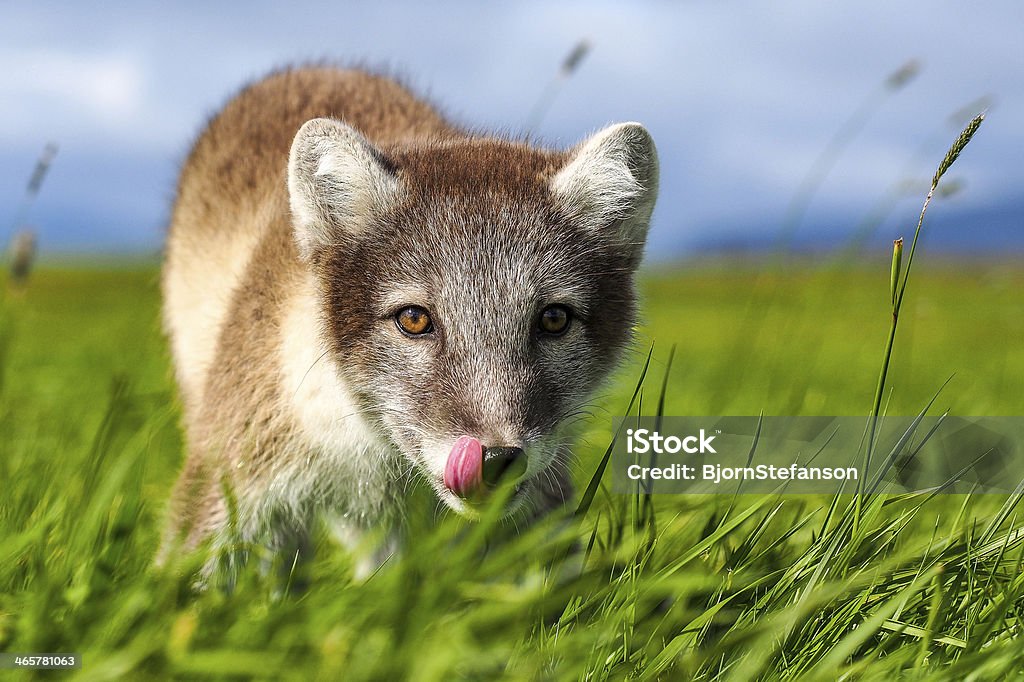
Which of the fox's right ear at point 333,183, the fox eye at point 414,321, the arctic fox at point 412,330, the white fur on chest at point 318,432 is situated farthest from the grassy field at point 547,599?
the fox's right ear at point 333,183

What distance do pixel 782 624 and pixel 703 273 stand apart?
35459mm

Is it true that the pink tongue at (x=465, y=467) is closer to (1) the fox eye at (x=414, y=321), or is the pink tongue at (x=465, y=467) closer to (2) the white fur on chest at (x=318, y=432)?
(1) the fox eye at (x=414, y=321)

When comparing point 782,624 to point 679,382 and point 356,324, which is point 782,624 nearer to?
point 356,324

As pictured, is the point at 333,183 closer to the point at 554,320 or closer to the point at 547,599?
the point at 554,320

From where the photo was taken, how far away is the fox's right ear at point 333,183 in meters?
3.52

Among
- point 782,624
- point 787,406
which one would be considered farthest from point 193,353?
Result: point 782,624

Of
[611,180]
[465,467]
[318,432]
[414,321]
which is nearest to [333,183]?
[414,321]

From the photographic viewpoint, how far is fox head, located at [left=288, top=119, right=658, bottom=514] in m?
3.10

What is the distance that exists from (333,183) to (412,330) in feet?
2.42

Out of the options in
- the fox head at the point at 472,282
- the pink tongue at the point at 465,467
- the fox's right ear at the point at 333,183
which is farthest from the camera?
the fox's right ear at the point at 333,183

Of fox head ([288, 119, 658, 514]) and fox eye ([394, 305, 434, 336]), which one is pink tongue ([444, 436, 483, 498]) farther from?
fox eye ([394, 305, 434, 336])

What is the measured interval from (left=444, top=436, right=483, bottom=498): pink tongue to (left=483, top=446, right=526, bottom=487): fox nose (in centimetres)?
3

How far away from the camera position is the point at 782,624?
2.30 m

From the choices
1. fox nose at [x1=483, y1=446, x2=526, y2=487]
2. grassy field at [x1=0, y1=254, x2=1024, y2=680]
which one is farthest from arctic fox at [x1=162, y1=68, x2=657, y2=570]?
grassy field at [x1=0, y1=254, x2=1024, y2=680]
